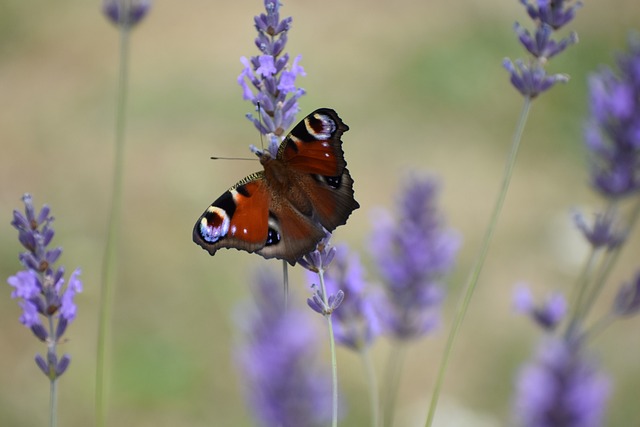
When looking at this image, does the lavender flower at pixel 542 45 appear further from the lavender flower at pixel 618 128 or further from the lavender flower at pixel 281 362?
the lavender flower at pixel 281 362

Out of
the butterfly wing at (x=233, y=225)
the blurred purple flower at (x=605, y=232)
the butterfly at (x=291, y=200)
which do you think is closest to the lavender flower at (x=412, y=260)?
the blurred purple flower at (x=605, y=232)

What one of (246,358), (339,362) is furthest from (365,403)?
(246,358)

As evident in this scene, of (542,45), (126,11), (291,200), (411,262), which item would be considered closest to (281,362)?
(291,200)

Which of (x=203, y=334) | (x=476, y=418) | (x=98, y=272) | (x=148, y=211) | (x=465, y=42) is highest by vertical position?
(x=465, y=42)

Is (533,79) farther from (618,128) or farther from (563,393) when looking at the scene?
(563,393)

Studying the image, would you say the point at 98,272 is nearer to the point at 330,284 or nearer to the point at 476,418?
the point at 476,418

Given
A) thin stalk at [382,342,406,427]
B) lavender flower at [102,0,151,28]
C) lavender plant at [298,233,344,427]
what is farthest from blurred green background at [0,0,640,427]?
lavender plant at [298,233,344,427]

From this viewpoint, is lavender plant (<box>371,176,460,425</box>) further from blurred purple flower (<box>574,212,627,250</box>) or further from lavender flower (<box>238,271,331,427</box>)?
lavender flower (<box>238,271,331,427</box>)
